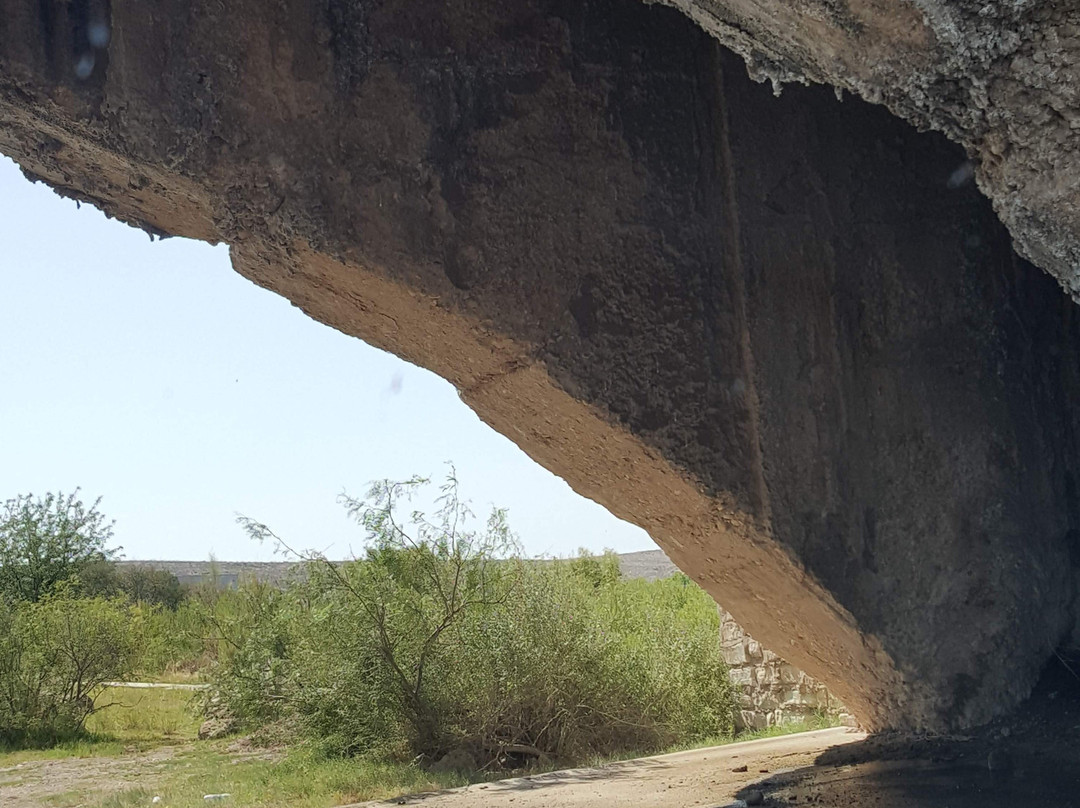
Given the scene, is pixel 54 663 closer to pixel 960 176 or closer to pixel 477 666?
pixel 477 666

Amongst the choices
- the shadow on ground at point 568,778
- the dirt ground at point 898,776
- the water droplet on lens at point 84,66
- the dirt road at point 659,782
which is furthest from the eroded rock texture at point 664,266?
the shadow on ground at point 568,778

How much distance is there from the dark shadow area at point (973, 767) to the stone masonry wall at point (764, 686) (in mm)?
3183

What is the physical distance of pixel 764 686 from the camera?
312 inches

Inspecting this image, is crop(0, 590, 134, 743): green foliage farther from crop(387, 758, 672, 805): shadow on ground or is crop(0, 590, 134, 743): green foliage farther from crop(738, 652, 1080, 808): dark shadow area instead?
crop(738, 652, 1080, 808): dark shadow area

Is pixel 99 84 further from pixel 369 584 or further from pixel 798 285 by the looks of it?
pixel 369 584

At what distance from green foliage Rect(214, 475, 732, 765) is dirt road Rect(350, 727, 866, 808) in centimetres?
253

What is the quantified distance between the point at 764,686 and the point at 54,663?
9.37 metres

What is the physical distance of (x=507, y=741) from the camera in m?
8.41

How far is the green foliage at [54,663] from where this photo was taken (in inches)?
498

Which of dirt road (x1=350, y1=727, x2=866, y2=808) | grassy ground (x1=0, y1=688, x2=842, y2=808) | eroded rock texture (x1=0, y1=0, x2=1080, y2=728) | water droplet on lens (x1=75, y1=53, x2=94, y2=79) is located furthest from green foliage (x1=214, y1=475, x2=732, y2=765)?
water droplet on lens (x1=75, y1=53, x2=94, y2=79)

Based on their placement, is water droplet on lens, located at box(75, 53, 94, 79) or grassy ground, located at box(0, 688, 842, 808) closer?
water droplet on lens, located at box(75, 53, 94, 79)

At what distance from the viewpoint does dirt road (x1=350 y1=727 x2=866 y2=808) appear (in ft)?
14.3

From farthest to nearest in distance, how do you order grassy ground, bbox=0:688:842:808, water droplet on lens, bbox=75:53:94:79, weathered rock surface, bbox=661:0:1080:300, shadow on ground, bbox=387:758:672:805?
1. grassy ground, bbox=0:688:842:808
2. shadow on ground, bbox=387:758:672:805
3. water droplet on lens, bbox=75:53:94:79
4. weathered rock surface, bbox=661:0:1080:300

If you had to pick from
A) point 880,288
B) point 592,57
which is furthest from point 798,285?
point 592,57
